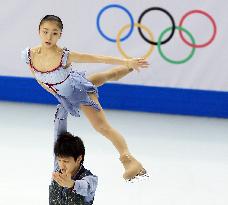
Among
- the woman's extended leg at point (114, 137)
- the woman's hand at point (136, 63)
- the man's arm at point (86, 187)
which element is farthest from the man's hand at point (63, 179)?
the woman's hand at point (136, 63)

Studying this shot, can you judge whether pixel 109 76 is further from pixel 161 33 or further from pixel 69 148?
pixel 161 33

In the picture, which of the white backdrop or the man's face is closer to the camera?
the man's face

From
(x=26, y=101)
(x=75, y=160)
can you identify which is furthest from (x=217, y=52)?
(x=75, y=160)

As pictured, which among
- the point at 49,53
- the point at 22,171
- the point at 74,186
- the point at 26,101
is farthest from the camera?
the point at 26,101

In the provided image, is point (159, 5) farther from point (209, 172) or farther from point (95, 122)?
point (95, 122)

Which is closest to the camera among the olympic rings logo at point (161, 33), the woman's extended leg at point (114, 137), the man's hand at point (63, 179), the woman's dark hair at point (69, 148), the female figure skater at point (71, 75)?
the man's hand at point (63, 179)

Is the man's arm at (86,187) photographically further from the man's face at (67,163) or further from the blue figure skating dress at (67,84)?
the blue figure skating dress at (67,84)

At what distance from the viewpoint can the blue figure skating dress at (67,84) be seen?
8.02 feet

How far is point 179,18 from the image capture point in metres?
4.70

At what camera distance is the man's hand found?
213 centimetres

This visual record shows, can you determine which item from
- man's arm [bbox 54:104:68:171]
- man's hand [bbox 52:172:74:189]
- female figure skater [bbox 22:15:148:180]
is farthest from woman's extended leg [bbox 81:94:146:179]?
man's hand [bbox 52:172:74:189]

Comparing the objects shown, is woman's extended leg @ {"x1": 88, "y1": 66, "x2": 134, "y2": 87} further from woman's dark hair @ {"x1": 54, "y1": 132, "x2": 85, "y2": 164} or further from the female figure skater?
woman's dark hair @ {"x1": 54, "y1": 132, "x2": 85, "y2": 164}

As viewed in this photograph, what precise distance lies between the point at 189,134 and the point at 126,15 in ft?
3.31

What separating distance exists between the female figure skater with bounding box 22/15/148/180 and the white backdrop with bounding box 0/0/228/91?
2.22 meters
